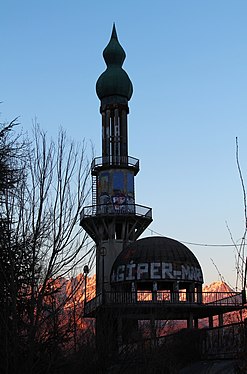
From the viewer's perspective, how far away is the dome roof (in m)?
51.4

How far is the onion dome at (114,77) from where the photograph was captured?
61.1 meters

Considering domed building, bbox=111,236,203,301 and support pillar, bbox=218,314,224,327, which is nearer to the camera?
domed building, bbox=111,236,203,301

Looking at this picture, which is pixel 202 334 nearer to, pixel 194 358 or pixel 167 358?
pixel 194 358

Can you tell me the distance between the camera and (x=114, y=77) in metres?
61.3

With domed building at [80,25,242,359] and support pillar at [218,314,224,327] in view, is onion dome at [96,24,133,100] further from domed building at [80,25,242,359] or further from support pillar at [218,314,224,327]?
support pillar at [218,314,224,327]

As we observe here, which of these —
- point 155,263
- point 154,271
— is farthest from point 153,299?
point 155,263

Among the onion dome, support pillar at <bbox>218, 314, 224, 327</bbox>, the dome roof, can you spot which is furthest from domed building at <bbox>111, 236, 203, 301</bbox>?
the onion dome

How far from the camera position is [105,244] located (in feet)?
189

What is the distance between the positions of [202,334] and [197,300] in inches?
838

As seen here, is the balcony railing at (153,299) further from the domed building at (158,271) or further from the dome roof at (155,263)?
the dome roof at (155,263)

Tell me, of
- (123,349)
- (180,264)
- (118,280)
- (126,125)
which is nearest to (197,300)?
(180,264)

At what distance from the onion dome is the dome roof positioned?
1493 cm

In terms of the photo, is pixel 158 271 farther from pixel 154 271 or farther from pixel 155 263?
pixel 155 263

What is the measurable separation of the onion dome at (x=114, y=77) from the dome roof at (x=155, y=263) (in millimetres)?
14929
